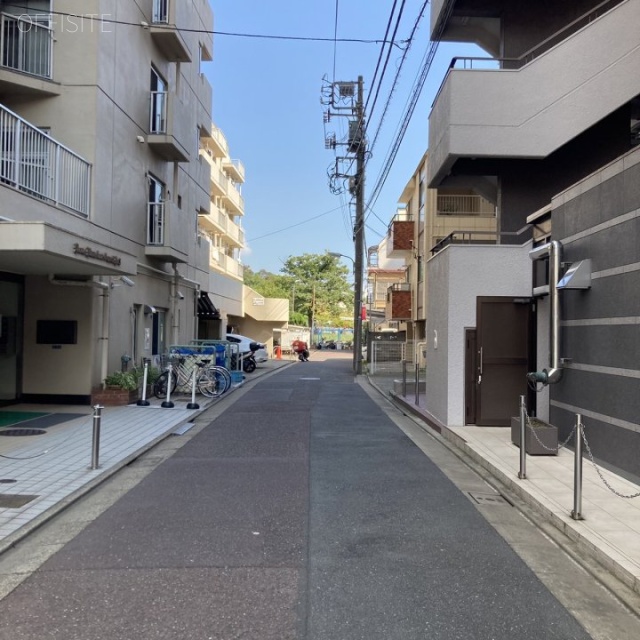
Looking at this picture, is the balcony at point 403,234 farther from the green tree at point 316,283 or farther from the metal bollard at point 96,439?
the green tree at point 316,283

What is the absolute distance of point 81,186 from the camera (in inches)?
473

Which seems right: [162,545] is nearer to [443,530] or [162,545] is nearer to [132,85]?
[443,530]

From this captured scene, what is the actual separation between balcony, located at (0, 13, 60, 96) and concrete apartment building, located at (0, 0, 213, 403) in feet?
0.07

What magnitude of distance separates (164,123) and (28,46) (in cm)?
389

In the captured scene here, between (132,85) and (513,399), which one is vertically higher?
(132,85)

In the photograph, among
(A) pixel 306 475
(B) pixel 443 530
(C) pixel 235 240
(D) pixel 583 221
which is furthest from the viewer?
(C) pixel 235 240

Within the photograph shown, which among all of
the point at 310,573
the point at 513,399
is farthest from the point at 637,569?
the point at 513,399

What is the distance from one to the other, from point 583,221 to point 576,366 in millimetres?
2014

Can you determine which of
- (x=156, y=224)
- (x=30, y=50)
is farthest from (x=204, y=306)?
(x=30, y=50)

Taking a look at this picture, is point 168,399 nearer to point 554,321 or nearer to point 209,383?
point 209,383

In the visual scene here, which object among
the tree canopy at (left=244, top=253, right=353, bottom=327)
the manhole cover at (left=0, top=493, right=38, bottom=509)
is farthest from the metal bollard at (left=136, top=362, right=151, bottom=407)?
the tree canopy at (left=244, top=253, right=353, bottom=327)

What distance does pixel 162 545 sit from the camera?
4.72 metres

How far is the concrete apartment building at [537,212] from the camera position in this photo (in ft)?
24.9

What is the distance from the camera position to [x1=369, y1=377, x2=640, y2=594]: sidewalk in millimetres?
4562
